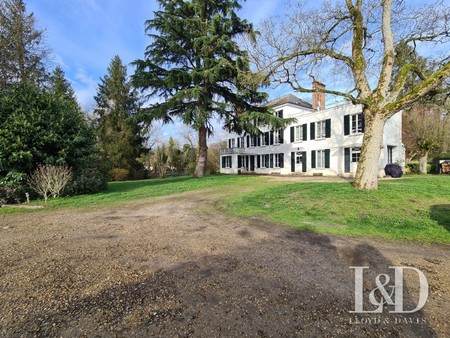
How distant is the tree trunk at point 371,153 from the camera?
25.6 ft

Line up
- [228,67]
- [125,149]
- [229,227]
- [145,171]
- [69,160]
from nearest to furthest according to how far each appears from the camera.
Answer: [229,227] → [69,160] → [228,67] → [125,149] → [145,171]

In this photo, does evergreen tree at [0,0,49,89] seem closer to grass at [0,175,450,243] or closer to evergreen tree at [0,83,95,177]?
evergreen tree at [0,83,95,177]

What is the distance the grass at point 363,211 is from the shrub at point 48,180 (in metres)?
7.09

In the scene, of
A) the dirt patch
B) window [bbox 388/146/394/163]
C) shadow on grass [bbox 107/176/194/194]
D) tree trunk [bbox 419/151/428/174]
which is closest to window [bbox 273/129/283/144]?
window [bbox 388/146/394/163]

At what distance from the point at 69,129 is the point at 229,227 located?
9791mm

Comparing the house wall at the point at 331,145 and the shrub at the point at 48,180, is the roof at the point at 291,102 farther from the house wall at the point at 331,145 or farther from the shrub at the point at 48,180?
the shrub at the point at 48,180

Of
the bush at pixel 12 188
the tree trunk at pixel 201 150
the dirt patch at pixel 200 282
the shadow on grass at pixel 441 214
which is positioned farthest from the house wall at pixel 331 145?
the bush at pixel 12 188

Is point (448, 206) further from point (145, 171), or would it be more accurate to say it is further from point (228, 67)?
point (145, 171)

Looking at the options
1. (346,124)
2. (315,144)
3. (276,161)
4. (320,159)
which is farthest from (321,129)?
(276,161)

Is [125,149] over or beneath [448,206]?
over

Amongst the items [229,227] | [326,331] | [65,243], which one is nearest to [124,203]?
[65,243]

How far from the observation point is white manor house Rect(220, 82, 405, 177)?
19281 mm

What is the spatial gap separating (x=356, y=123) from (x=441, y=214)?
15.4m

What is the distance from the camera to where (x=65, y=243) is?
174 inches
